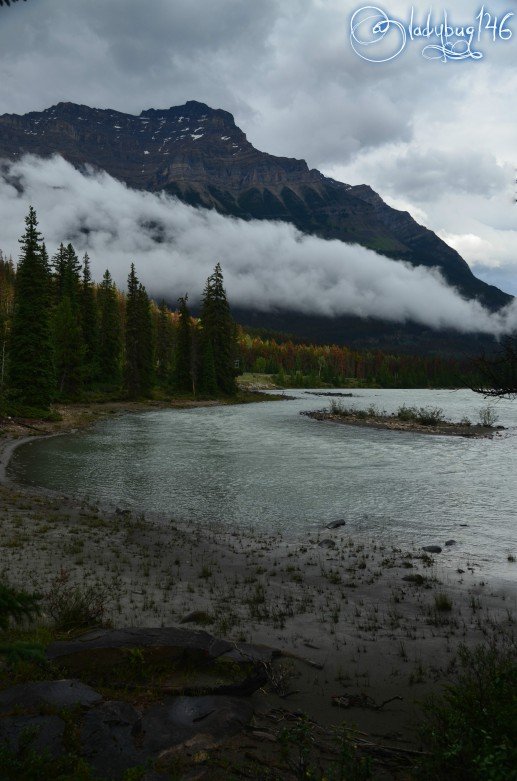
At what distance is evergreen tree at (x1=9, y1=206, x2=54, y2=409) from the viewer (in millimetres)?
46688

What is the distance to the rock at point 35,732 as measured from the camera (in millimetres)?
4699

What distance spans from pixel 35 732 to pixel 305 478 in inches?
881

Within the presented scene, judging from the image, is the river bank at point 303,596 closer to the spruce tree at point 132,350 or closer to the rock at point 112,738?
the rock at point 112,738

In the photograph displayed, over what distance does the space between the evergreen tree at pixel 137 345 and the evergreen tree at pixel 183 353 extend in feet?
18.0

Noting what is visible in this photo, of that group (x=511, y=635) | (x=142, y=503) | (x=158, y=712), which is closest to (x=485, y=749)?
(x=158, y=712)

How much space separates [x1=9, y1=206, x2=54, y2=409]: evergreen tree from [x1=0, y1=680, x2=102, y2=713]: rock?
Result: 44693 millimetres

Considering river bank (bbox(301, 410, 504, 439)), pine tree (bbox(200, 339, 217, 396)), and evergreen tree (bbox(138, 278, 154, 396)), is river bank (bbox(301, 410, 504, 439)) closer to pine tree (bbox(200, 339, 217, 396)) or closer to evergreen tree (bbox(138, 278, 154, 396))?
pine tree (bbox(200, 339, 217, 396))

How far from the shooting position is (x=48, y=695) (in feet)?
18.7

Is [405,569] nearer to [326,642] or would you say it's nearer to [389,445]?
[326,642]

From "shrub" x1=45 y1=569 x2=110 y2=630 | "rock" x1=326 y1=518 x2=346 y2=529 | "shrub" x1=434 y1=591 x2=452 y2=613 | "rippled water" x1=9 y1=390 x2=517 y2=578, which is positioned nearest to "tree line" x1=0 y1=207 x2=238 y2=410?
"rippled water" x1=9 y1=390 x2=517 y2=578

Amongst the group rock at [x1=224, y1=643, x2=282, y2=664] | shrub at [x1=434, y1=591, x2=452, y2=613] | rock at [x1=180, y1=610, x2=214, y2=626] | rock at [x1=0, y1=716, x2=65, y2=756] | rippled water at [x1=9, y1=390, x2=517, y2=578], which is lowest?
rippled water at [x1=9, y1=390, x2=517, y2=578]

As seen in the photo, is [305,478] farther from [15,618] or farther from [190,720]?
[15,618]

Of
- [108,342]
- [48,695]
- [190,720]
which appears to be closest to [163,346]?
[108,342]

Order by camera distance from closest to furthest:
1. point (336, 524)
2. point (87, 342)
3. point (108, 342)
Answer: point (336, 524) → point (87, 342) → point (108, 342)
